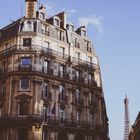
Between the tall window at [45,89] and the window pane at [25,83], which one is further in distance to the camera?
the tall window at [45,89]

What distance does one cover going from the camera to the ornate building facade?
5525 cm

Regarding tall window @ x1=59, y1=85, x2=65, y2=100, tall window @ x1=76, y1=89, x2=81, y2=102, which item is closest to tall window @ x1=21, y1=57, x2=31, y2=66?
tall window @ x1=59, y1=85, x2=65, y2=100

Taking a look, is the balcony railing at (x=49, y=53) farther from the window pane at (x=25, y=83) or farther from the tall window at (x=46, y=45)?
the window pane at (x=25, y=83)

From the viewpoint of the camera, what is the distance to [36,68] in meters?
57.3

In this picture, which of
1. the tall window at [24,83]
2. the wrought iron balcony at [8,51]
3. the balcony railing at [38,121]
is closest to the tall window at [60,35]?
the wrought iron balcony at [8,51]

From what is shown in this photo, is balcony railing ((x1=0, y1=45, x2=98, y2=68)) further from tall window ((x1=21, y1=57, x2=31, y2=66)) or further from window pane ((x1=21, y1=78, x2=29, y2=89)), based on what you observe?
window pane ((x1=21, y1=78, x2=29, y2=89))

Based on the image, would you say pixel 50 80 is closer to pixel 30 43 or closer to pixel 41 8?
pixel 30 43

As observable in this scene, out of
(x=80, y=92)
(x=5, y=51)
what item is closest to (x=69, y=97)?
(x=80, y=92)

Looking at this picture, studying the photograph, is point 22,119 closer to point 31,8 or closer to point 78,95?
point 78,95

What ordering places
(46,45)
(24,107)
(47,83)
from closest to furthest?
1. (24,107)
2. (47,83)
3. (46,45)

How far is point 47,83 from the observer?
2286 inches

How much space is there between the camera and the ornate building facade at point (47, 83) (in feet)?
181

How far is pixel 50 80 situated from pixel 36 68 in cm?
289

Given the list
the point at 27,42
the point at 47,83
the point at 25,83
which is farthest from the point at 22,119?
the point at 27,42
